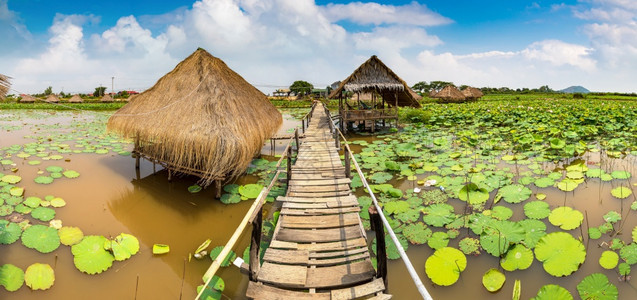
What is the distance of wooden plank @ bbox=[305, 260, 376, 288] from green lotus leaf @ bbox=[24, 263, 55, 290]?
3207mm

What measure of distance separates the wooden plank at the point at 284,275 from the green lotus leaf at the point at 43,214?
170 inches

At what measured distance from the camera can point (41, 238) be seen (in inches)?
161

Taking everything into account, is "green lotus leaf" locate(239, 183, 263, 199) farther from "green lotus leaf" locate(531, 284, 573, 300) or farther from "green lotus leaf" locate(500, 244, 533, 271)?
"green lotus leaf" locate(531, 284, 573, 300)

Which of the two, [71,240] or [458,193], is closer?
[71,240]

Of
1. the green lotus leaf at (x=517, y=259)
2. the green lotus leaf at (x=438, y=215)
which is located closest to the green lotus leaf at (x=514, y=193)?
the green lotus leaf at (x=438, y=215)

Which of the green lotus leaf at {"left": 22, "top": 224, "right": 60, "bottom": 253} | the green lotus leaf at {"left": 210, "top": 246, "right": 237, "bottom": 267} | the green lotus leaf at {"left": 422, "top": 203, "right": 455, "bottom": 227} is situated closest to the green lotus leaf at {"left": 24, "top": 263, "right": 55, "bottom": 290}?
the green lotus leaf at {"left": 22, "top": 224, "right": 60, "bottom": 253}

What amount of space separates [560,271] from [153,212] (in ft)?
20.7

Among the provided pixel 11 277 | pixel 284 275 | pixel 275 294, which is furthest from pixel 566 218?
pixel 11 277

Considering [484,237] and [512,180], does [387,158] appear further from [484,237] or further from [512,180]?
[484,237]

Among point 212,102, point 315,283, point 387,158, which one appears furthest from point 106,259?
point 387,158

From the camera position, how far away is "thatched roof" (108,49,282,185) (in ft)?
18.9

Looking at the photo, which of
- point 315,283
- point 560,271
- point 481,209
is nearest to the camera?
point 315,283

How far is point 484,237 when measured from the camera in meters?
3.84

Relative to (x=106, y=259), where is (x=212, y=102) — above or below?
above
